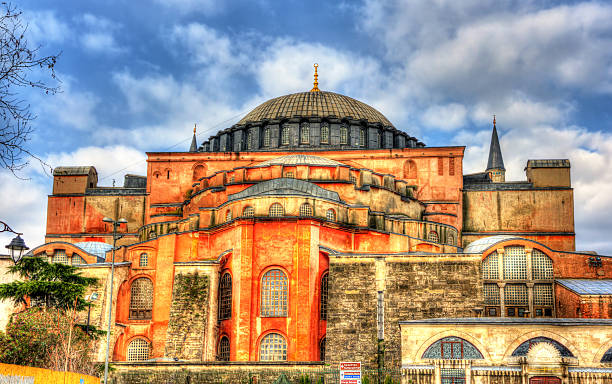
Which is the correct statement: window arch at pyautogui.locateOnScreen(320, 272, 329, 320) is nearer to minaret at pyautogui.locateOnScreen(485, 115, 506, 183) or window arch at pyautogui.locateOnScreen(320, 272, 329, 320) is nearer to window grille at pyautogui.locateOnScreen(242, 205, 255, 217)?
window grille at pyautogui.locateOnScreen(242, 205, 255, 217)

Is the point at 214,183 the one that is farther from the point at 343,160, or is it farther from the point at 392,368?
the point at 392,368

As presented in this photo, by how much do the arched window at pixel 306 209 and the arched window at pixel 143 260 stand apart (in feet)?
30.1

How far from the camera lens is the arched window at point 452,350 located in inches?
1094

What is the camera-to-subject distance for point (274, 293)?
3384 centimetres

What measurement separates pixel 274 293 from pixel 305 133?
18.8 m

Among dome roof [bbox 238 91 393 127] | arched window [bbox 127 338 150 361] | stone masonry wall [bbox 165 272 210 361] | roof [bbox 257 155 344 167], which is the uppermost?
dome roof [bbox 238 91 393 127]

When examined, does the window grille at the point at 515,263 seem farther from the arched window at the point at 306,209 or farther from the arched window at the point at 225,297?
the arched window at the point at 225,297

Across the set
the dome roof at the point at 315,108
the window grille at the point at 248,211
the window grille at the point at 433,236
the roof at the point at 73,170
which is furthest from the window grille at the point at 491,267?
the roof at the point at 73,170

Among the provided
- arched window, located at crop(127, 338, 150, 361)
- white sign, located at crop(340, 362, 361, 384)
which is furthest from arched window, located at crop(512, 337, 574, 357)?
arched window, located at crop(127, 338, 150, 361)

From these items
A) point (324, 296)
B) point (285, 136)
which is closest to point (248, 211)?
point (324, 296)

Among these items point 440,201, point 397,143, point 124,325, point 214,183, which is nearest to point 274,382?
point 124,325

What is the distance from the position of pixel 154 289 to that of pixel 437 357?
16.2m

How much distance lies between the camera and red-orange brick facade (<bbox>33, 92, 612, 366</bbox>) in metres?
32.7

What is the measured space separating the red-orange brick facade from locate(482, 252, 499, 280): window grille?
0.25 feet
